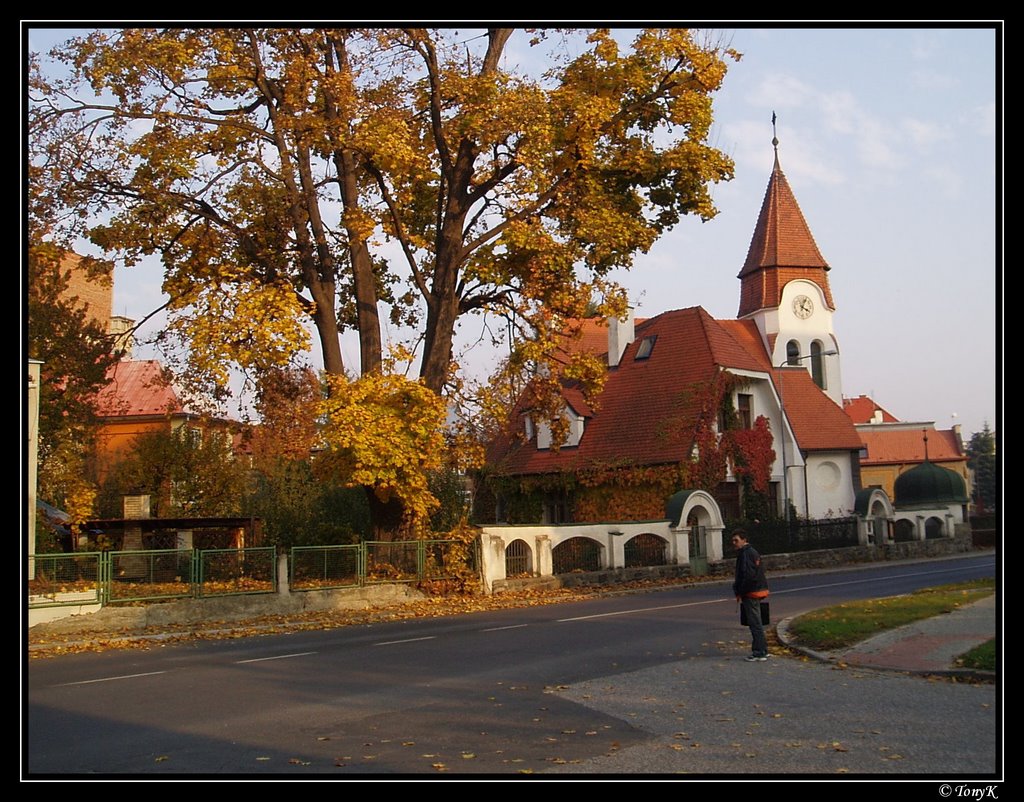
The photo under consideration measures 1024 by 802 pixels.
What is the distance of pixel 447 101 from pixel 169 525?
42.1 feet

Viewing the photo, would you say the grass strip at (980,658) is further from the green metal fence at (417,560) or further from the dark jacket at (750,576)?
the green metal fence at (417,560)

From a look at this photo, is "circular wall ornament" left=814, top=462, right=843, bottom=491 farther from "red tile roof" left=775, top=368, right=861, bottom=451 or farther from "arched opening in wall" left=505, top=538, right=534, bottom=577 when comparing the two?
"arched opening in wall" left=505, top=538, right=534, bottom=577

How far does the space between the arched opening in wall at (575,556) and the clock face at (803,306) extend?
102 ft

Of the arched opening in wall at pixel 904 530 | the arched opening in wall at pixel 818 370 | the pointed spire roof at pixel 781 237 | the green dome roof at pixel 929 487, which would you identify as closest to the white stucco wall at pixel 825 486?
the arched opening in wall at pixel 904 530

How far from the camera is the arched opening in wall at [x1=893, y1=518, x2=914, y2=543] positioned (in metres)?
47.0

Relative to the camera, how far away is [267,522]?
32656 mm

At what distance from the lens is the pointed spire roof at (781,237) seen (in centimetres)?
5884

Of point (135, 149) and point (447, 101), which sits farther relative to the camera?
point (447, 101)

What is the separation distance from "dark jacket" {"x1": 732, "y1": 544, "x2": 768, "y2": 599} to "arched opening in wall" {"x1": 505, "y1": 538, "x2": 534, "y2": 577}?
13857mm

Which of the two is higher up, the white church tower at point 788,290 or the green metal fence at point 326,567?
the white church tower at point 788,290

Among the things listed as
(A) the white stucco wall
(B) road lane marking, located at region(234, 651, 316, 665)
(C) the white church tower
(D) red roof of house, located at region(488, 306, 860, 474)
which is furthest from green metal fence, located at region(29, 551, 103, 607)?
(C) the white church tower
